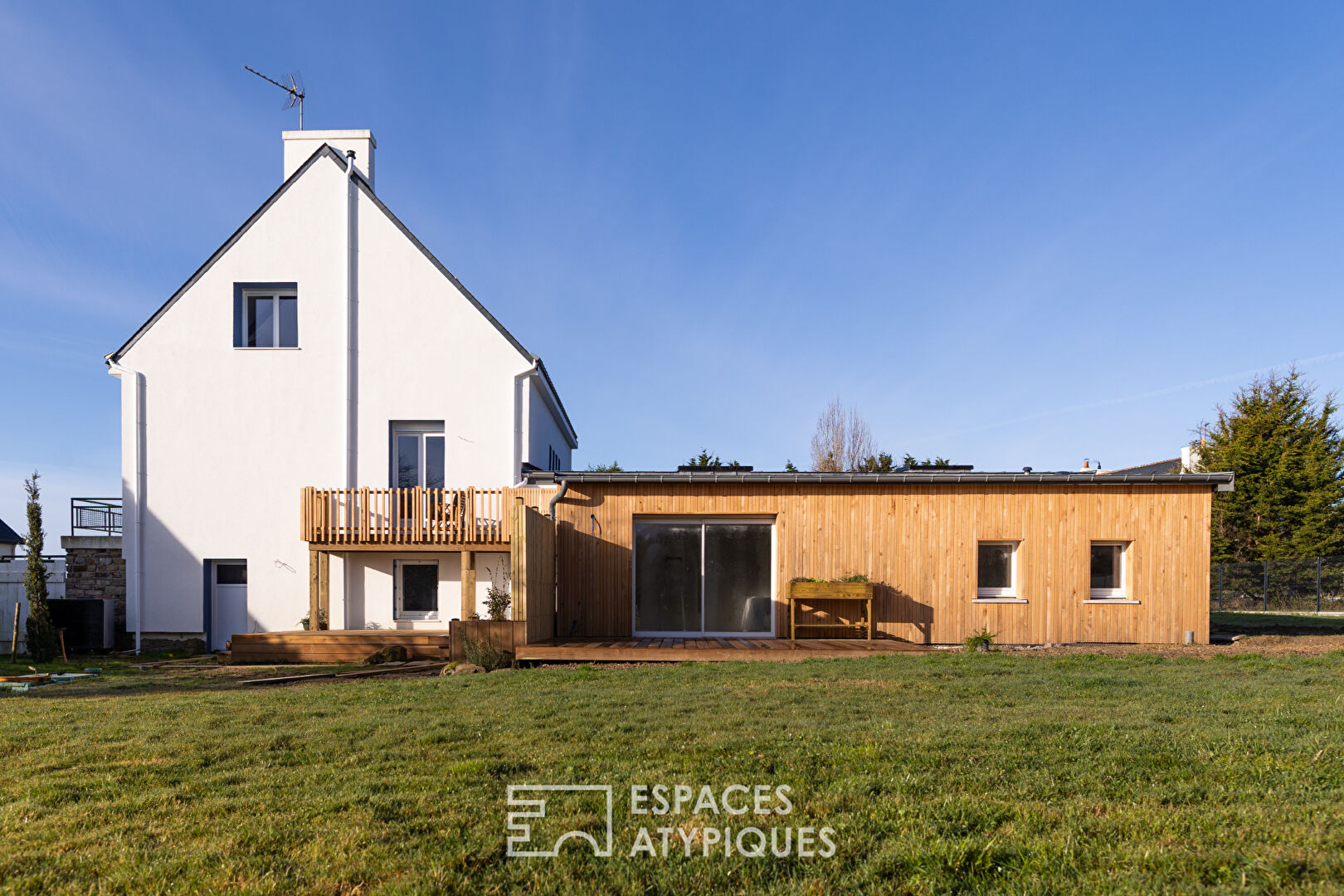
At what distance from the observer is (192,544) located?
14547mm

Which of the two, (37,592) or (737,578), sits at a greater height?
(737,578)

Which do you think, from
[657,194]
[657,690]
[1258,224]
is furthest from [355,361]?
[1258,224]

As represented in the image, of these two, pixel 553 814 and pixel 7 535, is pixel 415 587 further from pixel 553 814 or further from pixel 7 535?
pixel 7 535

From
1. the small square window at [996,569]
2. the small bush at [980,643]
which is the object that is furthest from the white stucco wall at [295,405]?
the small square window at [996,569]

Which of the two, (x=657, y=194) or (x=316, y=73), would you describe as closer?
(x=316, y=73)

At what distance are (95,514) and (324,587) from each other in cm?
594

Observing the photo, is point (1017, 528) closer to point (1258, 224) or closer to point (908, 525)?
point (908, 525)

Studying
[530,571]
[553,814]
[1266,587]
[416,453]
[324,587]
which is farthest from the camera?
[1266,587]

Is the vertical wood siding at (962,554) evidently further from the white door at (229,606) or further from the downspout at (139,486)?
the downspout at (139,486)

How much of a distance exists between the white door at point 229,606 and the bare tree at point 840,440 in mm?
20706

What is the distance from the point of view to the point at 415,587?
1459 cm

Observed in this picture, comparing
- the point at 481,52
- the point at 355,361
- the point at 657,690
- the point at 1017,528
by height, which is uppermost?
the point at 481,52

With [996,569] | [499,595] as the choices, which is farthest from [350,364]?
[996,569]

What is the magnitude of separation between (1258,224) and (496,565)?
15973 millimetres
